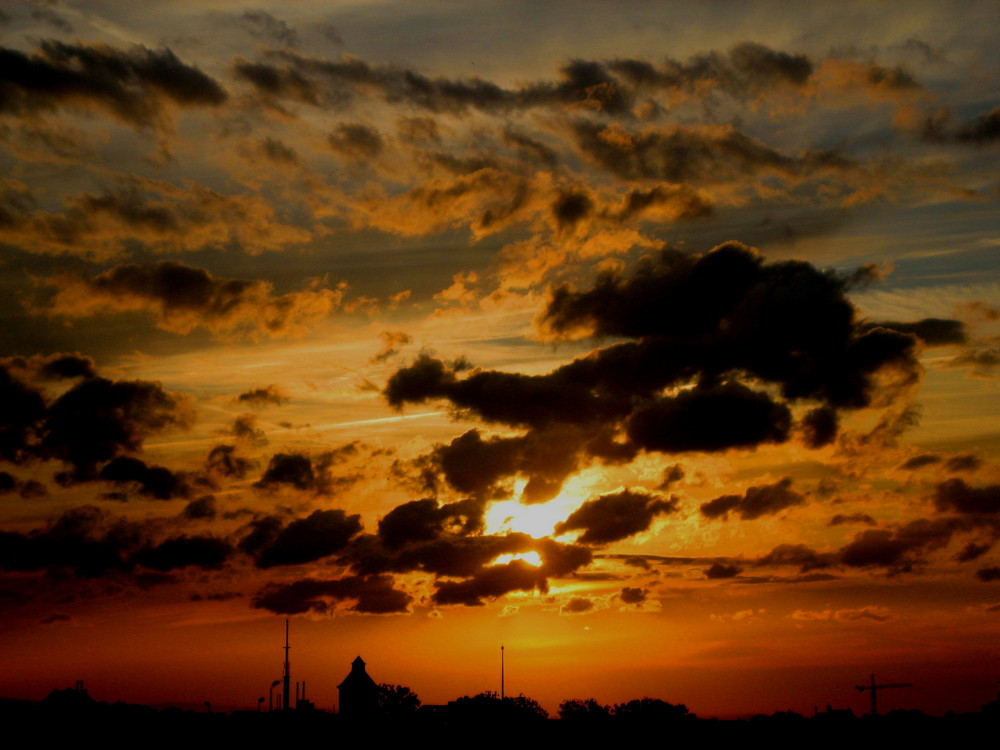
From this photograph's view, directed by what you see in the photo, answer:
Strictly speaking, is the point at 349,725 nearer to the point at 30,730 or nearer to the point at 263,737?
the point at 263,737

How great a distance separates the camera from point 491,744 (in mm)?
192750

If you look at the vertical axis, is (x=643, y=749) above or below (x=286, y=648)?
below

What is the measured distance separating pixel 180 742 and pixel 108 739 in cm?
1061

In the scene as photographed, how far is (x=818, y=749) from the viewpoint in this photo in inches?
7849

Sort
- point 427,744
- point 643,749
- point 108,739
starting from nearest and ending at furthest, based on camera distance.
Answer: point 108,739, point 427,744, point 643,749

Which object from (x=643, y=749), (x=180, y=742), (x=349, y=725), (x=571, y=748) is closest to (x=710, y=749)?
(x=643, y=749)

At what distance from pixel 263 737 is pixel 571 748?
55.9 m

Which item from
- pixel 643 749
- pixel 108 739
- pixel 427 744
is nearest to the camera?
pixel 108 739

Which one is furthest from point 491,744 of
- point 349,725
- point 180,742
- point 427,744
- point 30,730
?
point 30,730

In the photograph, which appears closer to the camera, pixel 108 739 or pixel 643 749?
pixel 108 739

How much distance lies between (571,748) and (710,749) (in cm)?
2400

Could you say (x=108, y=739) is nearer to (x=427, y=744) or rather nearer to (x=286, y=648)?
(x=286, y=648)

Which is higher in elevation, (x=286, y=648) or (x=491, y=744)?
(x=286, y=648)

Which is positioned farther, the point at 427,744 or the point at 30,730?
the point at 427,744
